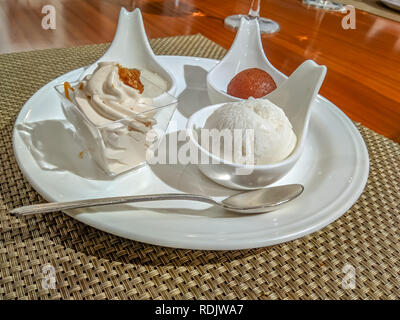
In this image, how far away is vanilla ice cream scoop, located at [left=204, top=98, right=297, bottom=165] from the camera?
0.59 m

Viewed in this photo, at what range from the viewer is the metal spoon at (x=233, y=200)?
1.50ft


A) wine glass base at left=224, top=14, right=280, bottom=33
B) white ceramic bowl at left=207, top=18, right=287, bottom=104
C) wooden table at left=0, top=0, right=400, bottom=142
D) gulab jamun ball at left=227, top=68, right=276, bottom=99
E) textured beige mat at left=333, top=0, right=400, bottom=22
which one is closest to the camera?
gulab jamun ball at left=227, top=68, right=276, bottom=99

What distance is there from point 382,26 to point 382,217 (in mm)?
1562

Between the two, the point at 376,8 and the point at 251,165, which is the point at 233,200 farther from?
the point at 376,8

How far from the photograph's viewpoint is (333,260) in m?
0.52

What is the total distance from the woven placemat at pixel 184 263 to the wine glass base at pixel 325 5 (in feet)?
5.49

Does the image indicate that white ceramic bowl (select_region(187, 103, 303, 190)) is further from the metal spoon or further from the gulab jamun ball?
the gulab jamun ball

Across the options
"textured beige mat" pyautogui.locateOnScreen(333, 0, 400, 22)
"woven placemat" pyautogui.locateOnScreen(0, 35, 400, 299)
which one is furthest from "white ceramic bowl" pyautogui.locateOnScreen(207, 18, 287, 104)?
"textured beige mat" pyautogui.locateOnScreen(333, 0, 400, 22)

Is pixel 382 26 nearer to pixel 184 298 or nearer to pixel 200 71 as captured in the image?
pixel 200 71

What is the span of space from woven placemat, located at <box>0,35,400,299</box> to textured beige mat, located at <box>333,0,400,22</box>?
1.74 m

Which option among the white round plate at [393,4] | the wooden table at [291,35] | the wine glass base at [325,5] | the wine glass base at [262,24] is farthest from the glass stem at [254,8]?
the white round plate at [393,4]

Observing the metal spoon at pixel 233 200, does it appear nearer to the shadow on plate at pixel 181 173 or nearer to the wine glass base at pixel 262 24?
the shadow on plate at pixel 181 173

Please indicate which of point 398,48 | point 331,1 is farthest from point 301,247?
point 331,1

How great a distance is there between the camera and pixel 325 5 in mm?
1929
